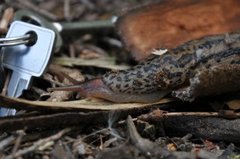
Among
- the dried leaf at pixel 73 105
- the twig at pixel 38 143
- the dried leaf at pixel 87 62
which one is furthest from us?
the dried leaf at pixel 87 62

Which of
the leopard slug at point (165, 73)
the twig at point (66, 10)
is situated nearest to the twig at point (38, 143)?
the leopard slug at point (165, 73)

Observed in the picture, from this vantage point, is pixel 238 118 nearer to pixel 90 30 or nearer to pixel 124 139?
pixel 124 139

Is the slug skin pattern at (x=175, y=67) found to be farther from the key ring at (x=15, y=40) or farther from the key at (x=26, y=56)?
the key ring at (x=15, y=40)

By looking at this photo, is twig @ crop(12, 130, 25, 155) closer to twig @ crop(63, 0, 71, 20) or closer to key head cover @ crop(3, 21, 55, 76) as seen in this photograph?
key head cover @ crop(3, 21, 55, 76)

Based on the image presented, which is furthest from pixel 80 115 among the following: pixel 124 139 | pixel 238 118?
pixel 238 118

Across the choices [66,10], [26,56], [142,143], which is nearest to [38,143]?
[142,143]

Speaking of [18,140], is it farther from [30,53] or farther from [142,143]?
[30,53]

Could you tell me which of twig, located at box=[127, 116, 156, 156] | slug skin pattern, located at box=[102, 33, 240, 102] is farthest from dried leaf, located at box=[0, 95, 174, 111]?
twig, located at box=[127, 116, 156, 156]
